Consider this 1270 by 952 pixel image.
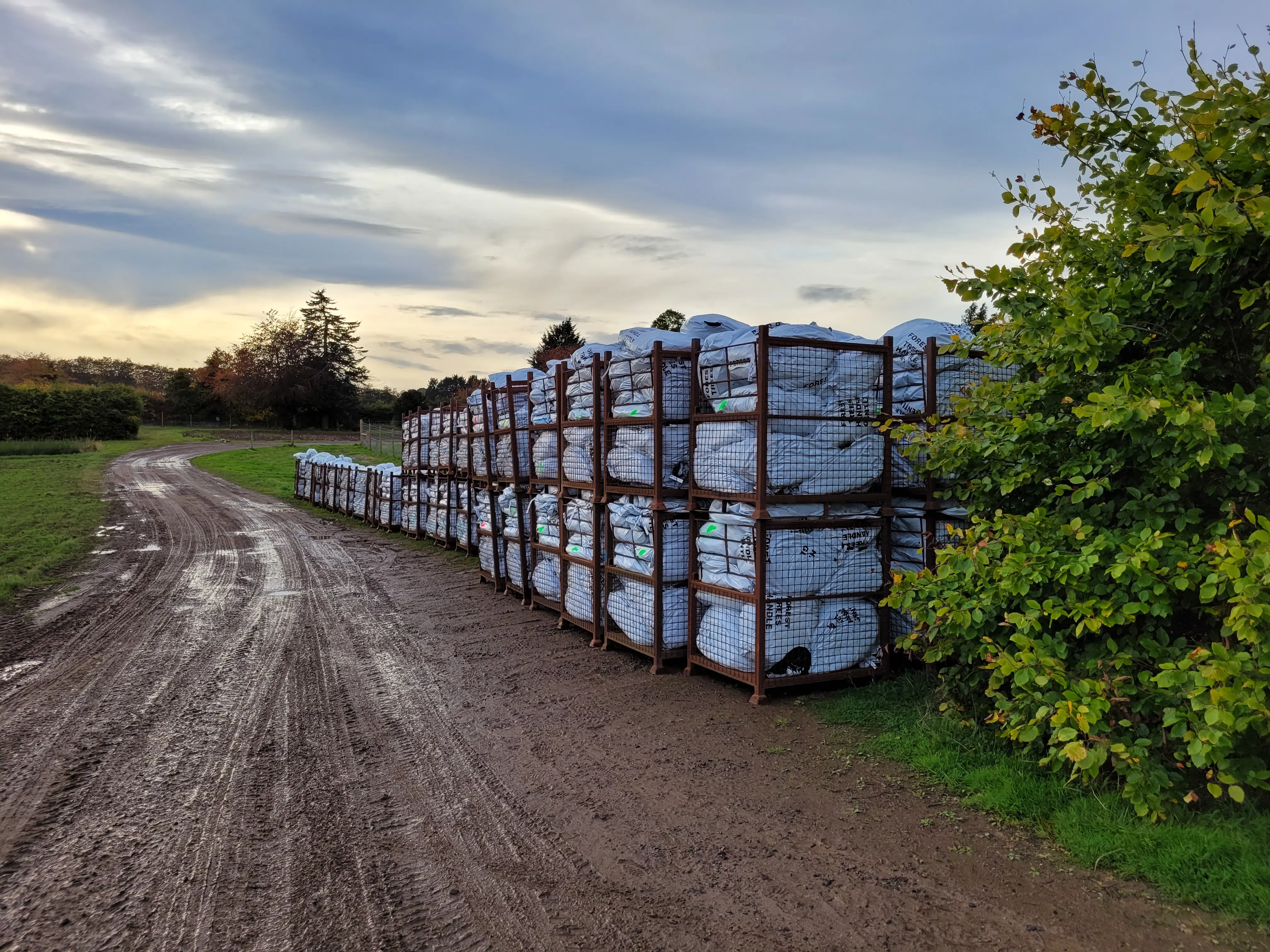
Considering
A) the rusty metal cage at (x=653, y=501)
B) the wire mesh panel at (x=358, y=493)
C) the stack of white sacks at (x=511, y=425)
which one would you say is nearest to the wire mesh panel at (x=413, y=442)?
the wire mesh panel at (x=358, y=493)

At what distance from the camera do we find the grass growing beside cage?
41125 millimetres

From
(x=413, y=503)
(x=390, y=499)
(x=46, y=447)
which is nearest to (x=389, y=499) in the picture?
(x=390, y=499)

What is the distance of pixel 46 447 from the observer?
42.4 metres

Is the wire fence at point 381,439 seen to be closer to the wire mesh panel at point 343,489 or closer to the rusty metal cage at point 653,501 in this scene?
the wire mesh panel at point 343,489

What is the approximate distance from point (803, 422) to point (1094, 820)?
3224 millimetres

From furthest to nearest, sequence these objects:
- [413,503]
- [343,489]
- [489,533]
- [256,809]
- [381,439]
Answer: [381,439] < [343,489] < [413,503] < [489,533] < [256,809]

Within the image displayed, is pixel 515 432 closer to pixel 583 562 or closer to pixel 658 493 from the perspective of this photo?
pixel 583 562

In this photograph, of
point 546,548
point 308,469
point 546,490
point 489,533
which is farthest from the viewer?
point 308,469

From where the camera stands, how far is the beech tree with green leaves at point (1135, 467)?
10.3 feet

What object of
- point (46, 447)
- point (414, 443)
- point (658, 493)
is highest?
point (414, 443)

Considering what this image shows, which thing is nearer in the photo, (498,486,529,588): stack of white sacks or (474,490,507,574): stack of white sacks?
(498,486,529,588): stack of white sacks

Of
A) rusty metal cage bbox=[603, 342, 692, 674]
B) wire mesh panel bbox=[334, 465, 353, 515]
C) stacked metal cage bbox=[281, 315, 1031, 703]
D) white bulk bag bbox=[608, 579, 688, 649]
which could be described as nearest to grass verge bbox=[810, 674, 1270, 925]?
stacked metal cage bbox=[281, 315, 1031, 703]

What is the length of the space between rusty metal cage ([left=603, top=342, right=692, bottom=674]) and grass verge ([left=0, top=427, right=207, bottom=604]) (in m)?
8.62

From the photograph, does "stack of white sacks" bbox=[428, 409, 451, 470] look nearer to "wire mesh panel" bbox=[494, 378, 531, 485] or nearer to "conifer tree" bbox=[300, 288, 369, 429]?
"wire mesh panel" bbox=[494, 378, 531, 485]
